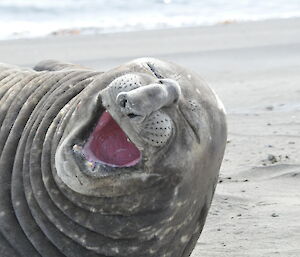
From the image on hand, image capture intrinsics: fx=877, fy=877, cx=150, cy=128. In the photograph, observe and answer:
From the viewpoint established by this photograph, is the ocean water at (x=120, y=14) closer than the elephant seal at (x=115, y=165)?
No

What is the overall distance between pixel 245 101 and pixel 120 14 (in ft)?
35.3

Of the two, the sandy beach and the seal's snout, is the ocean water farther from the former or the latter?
the seal's snout

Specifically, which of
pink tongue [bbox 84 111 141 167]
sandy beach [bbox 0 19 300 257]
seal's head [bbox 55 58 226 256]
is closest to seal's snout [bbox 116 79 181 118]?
seal's head [bbox 55 58 226 256]

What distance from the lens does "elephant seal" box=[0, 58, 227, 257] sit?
3338 mm

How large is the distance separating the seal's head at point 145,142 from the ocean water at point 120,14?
1198cm

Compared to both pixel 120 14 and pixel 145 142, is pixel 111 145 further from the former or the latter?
pixel 120 14

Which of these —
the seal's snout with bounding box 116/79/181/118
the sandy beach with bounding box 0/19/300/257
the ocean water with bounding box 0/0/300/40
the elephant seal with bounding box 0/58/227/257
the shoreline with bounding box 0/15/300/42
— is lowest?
the ocean water with bounding box 0/0/300/40

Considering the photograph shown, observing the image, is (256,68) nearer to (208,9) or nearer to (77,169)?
(77,169)

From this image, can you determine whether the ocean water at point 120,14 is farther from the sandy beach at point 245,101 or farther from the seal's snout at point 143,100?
the seal's snout at point 143,100

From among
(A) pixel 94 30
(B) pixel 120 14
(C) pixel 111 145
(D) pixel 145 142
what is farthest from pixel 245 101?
(B) pixel 120 14

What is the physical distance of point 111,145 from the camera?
11.3ft

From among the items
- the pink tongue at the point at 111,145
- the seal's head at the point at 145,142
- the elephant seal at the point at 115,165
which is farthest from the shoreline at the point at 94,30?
the pink tongue at the point at 111,145

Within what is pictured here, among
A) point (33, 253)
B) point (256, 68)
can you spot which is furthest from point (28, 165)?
point (256, 68)

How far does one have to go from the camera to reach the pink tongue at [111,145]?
11.2 ft
